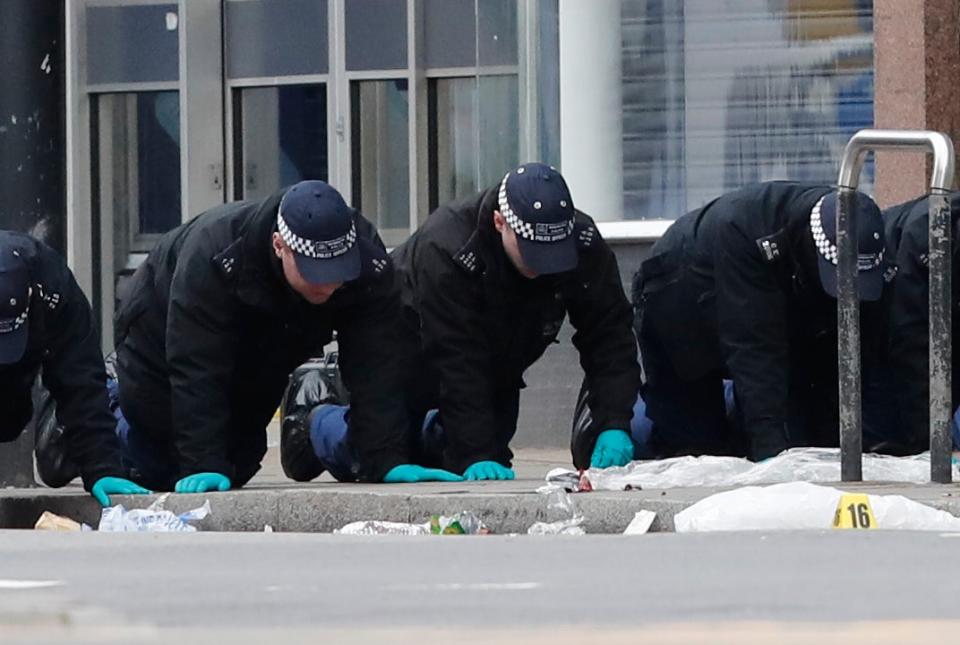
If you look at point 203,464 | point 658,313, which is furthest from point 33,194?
point 658,313

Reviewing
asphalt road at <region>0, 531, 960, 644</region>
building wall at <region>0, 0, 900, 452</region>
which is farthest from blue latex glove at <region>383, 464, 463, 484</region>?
building wall at <region>0, 0, 900, 452</region>

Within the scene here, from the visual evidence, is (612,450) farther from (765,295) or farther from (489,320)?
(765,295)

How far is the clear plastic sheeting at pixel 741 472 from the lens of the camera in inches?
277

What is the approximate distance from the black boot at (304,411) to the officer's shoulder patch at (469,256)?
1358 mm

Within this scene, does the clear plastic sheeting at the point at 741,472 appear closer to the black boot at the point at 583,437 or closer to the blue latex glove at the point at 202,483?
the black boot at the point at 583,437

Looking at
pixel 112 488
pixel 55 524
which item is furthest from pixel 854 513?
pixel 112 488

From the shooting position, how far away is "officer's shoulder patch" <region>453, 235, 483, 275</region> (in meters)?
7.55

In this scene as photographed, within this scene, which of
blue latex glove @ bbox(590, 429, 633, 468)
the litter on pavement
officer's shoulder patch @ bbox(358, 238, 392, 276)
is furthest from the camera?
blue latex glove @ bbox(590, 429, 633, 468)

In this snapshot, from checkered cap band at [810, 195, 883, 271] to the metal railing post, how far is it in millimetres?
441

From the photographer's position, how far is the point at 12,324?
7031 mm

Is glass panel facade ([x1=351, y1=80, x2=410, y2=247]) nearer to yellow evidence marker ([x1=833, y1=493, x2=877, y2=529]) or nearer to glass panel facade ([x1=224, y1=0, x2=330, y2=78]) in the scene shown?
glass panel facade ([x1=224, y1=0, x2=330, y2=78])

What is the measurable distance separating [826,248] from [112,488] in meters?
2.33

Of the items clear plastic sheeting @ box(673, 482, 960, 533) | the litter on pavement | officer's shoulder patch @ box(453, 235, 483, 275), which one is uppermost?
officer's shoulder patch @ box(453, 235, 483, 275)

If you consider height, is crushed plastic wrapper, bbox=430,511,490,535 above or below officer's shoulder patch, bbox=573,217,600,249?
below
